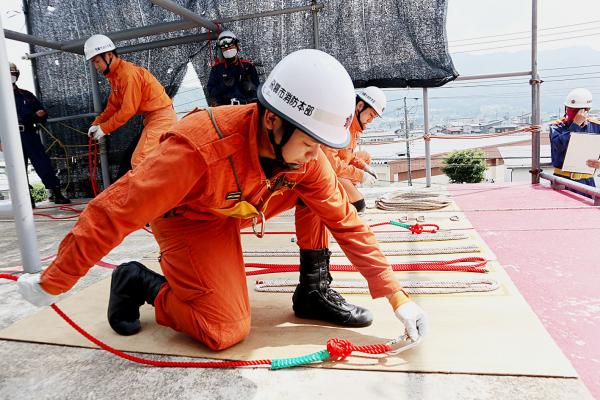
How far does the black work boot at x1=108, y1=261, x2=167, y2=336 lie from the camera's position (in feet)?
6.30

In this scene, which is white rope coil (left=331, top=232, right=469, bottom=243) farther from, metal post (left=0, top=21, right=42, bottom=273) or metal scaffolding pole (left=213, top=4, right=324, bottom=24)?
metal scaffolding pole (left=213, top=4, right=324, bottom=24)

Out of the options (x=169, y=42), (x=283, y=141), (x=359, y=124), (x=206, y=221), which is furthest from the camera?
(x=169, y=42)

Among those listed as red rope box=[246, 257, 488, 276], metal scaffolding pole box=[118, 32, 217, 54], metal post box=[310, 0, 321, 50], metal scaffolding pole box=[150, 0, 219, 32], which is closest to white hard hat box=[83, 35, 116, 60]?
metal scaffolding pole box=[150, 0, 219, 32]

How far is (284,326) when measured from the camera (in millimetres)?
1965

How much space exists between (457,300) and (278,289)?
0.92 m

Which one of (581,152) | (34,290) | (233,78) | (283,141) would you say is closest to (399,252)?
(283,141)

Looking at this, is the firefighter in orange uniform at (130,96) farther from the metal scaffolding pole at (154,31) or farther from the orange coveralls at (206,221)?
the orange coveralls at (206,221)

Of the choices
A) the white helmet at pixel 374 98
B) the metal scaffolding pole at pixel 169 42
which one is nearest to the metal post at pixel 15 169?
the white helmet at pixel 374 98

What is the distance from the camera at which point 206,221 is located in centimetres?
183

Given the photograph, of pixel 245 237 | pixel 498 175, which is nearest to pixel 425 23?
pixel 245 237

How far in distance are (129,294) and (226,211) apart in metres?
0.63

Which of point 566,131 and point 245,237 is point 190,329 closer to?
point 245,237

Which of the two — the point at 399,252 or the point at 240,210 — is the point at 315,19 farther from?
the point at 240,210

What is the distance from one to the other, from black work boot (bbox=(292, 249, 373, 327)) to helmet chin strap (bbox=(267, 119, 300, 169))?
0.61 m
